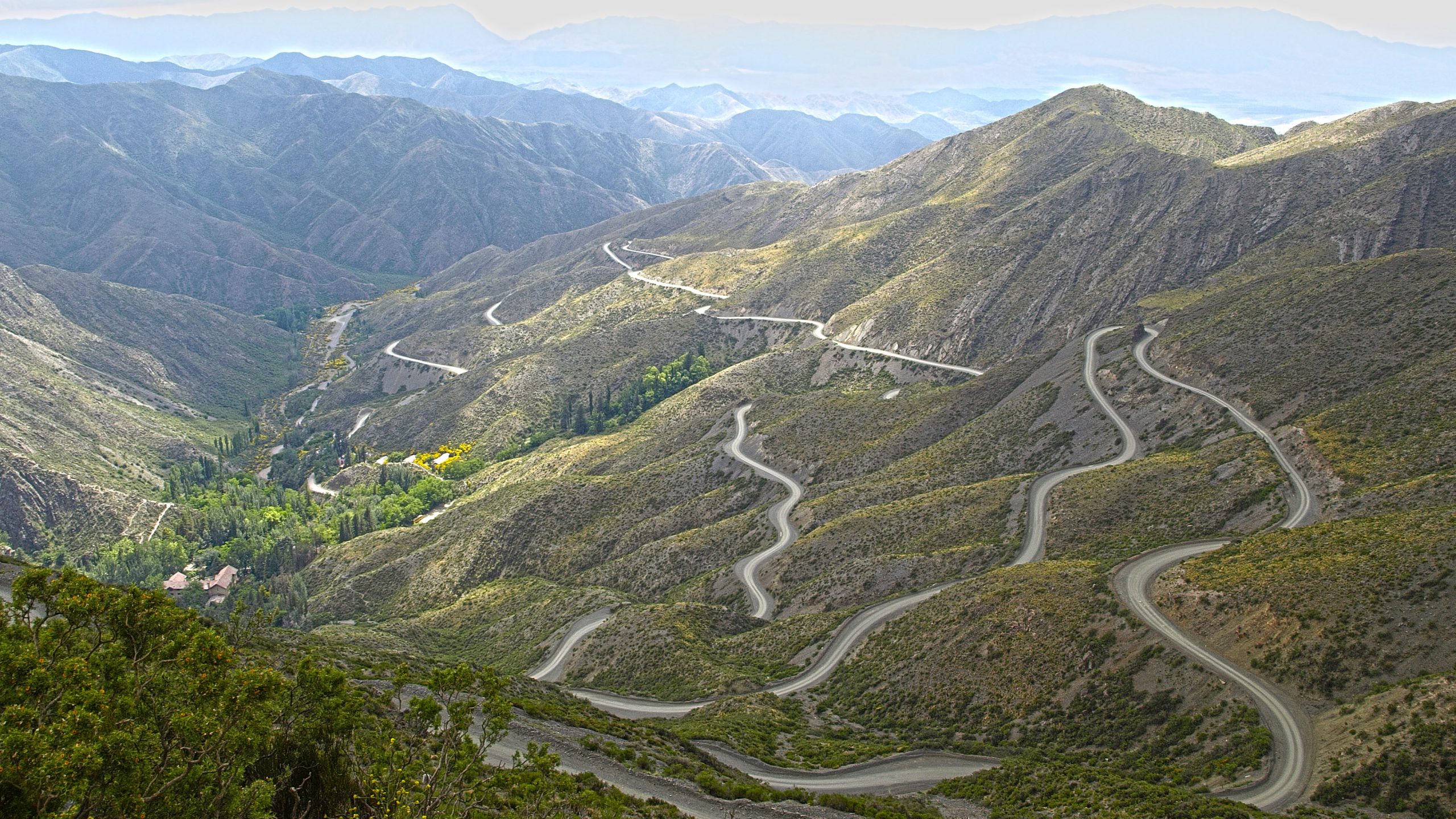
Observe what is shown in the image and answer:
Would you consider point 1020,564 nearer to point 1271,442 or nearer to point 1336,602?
Answer: point 1336,602

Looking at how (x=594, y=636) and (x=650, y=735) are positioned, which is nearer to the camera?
(x=650, y=735)

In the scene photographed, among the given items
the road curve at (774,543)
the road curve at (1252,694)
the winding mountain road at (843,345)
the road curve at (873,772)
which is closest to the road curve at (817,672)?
the road curve at (774,543)

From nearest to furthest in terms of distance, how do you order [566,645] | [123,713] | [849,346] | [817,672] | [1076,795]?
[123,713] → [1076,795] → [817,672] → [566,645] → [849,346]

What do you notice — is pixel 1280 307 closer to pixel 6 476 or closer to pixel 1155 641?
pixel 1155 641

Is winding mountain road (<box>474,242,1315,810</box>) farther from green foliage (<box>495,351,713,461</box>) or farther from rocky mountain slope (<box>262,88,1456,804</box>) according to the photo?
green foliage (<box>495,351,713,461</box>)

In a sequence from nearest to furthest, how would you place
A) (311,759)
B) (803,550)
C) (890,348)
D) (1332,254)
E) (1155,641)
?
(311,759)
(1155,641)
(803,550)
(1332,254)
(890,348)

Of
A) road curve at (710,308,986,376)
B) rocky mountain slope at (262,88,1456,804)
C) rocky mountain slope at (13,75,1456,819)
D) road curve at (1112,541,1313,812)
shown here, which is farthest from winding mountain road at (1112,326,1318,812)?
road curve at (710,308,986,376)

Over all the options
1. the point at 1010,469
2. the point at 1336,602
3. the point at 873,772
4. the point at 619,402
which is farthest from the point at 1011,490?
the point at 619,402

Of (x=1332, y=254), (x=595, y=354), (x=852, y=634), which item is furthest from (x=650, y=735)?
(x=595, y=354)

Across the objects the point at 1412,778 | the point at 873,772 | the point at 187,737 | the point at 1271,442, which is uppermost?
the point at 187,737
